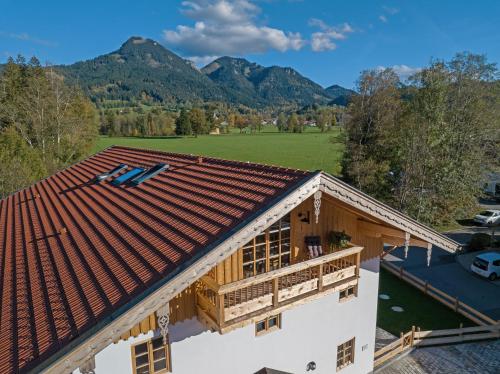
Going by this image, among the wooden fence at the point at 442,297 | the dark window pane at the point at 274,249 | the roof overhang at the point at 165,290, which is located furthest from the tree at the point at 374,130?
the roof overhang at the point at 165,290

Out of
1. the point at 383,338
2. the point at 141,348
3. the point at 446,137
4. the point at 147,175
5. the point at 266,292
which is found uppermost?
the point at 446,137

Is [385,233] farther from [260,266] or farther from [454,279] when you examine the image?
[454,279]

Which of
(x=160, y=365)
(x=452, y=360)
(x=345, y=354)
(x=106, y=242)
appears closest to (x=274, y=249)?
(x=160, y=365)

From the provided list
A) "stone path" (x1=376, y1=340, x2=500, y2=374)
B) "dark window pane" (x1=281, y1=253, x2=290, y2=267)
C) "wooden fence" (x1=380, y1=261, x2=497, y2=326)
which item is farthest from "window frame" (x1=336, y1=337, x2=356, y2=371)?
"wooden fence" (x1=380, y1=261, x2=497, y2=326)

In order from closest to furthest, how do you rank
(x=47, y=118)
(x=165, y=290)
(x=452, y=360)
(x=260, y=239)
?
(x=165, y=290), (x=260, y=239), (x=452, y=360), (x=47, y=118)

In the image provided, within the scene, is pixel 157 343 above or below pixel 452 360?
above

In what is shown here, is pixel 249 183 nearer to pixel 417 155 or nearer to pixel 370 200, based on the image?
pixel 370 200

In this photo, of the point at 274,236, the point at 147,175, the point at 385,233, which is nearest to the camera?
the point at 274,236

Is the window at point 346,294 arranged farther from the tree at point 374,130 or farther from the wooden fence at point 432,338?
the tree at point 374,130
